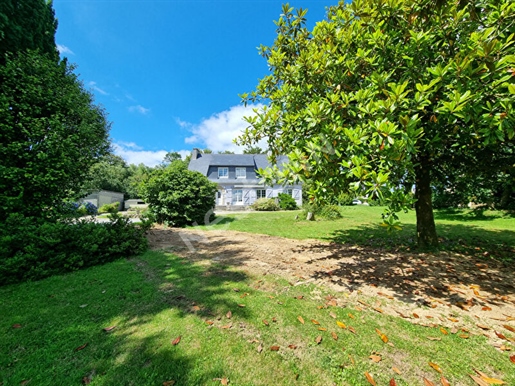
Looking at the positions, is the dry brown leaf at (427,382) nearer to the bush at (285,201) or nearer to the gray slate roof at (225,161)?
the bush at (285,201)

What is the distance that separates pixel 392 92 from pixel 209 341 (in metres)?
3.72

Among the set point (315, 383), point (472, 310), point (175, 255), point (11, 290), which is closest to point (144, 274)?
point (175, 255)

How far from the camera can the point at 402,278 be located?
12.9ft

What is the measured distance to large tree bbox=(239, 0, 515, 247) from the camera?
8.04ft

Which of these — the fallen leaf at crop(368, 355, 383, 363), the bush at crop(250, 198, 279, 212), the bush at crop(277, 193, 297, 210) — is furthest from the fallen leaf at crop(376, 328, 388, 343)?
the bush at crop(277, 193, 297, 210)

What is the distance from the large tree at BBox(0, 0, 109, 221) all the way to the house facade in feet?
67.5

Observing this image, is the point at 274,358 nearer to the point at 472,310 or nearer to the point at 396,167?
the point at 396,167

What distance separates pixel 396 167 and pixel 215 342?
9.84 feet

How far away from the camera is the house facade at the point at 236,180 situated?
26.4m

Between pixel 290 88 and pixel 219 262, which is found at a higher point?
pixel 290 88

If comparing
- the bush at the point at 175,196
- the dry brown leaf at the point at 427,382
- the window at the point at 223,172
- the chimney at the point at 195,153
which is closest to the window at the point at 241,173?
the window at the point at 223,172

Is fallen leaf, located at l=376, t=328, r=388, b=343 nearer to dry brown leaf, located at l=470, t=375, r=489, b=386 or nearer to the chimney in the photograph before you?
dry brown leaf, located at l=470, t=375, r=489, b=386

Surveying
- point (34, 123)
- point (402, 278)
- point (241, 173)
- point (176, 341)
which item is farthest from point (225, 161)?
point (176, 341)

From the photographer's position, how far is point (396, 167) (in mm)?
2637
